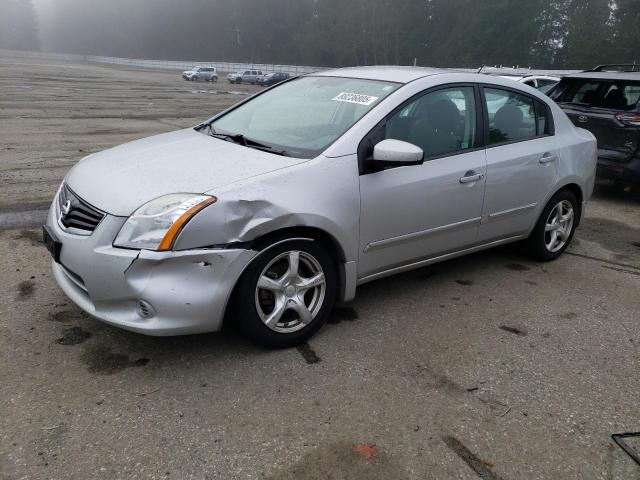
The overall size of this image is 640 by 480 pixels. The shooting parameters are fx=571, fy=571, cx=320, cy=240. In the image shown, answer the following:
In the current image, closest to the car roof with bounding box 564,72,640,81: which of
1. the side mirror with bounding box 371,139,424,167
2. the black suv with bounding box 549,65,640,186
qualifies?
the black suv with bounding box 549,65,640,186

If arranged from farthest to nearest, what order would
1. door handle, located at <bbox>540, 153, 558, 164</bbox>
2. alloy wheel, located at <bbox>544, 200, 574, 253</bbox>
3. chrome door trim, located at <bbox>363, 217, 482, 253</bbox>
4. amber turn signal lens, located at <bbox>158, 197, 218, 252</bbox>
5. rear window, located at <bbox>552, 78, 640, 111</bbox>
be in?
rear window, located at <bbox>552, 78, 640, 111</bbox> < alloy wheel, located at <bbox>544, 200, 574, 253</bbox> < door handle, located at <bbox>540, 153, 558, 164</bbox> < chrome door trim, located at <bbox>363, 217, 482, 253</bbox> < amber turn signal lens, located at <bbox>158, 197, 218, 252</bbox>

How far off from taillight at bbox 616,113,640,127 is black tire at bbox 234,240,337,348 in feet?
17.5

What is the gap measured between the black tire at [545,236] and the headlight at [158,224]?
304 cm

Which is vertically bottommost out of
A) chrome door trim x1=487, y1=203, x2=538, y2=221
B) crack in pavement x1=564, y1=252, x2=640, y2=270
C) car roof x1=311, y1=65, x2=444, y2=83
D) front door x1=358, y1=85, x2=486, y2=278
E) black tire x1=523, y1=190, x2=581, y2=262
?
crack in pavement x1=564, y1=252, x2=640, y2=270

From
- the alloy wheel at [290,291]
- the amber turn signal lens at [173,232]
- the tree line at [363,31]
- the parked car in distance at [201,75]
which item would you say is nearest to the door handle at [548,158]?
the alloy wheel at [290,291]

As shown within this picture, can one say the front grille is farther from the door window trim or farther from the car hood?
the door window trim

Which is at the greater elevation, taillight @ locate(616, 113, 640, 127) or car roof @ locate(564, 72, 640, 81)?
car roof @ locate(564, 72, 640, 81)

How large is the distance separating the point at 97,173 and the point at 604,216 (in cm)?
582

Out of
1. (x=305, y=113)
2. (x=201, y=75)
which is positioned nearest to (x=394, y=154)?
(x=305, y=113)

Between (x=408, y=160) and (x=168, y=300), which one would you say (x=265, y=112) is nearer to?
(x=408, y=160)

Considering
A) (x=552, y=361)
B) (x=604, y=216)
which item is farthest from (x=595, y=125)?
(x=552, y=361)

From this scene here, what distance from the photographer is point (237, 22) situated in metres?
105

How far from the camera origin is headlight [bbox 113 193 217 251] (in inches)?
111

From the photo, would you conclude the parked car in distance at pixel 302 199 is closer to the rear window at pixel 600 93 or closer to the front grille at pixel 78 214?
the front grille at pixel 78 214
